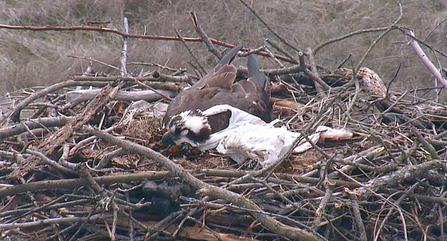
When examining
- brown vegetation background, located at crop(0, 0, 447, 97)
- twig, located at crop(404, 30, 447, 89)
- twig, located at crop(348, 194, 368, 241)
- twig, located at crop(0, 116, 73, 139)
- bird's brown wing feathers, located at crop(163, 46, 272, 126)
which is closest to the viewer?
twig, located at crop(348, 194, 368, 241)

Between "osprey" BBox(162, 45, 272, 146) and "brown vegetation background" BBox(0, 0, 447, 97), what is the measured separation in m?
3.66

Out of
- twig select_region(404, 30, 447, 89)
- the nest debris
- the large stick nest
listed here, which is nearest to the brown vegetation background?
twig select_region(404, 30, 447, 89)

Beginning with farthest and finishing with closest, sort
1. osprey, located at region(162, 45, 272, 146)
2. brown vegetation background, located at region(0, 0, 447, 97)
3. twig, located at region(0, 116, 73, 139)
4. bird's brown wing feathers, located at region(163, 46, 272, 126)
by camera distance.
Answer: brown vegetation background, located at region(0, 0, 447, 97), bird's brown wing feathers, located at region(163, 46, 272, 126), osprey, located at region(162, 45, 272, 146), twig, located at region(0, 116, 73, 139)

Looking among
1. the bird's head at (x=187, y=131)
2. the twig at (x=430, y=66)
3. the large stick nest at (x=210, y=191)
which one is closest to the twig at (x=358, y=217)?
the large stick nest at (x=210, y=191)

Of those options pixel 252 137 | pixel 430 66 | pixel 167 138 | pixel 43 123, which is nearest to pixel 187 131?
pixel 167 138

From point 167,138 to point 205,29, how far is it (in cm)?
507

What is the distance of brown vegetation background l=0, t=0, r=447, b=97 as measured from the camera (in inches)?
340

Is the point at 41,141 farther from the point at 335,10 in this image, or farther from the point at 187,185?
the point at 335,10

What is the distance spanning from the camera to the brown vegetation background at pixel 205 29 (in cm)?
865

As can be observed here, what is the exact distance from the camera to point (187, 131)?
4.21 m

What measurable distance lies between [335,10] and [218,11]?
1483mm

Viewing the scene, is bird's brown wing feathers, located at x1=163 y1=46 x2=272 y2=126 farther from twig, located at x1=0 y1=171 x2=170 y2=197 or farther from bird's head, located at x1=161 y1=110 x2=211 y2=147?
twig, located at x1=0 y1=171 x2=170 y2=197

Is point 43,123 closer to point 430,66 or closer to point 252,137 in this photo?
point 252,137

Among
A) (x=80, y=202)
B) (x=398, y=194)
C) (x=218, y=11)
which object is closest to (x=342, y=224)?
(x=398, y=194)
